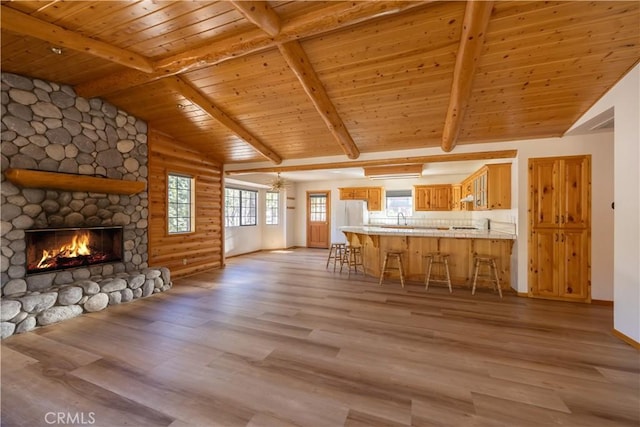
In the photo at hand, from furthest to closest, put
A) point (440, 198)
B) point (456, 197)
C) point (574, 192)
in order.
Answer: point (440, 198), point (456, 197), point (574, 192)

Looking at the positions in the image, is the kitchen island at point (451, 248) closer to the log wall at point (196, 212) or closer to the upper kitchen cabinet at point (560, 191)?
the upper kitchen cabinet at point (560, 191)

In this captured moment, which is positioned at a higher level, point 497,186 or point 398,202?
point 497,186

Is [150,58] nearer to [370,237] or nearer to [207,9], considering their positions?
[207,9]

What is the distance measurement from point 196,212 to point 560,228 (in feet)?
21.8

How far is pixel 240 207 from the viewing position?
27.4ft

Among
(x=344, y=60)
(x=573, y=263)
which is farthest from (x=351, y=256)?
(x=344, y=60)

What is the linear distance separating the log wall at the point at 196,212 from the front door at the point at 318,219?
4136mm

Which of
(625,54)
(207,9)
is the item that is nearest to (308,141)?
(207,9)

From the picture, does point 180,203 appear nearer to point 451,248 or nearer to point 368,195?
point 451,248

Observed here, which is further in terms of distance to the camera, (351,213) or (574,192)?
(351,213)

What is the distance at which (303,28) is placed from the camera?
2.55 metres

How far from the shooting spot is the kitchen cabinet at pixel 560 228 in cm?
395

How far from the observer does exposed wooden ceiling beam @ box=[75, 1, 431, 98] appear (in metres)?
2.32

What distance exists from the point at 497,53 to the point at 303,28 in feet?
6.76
